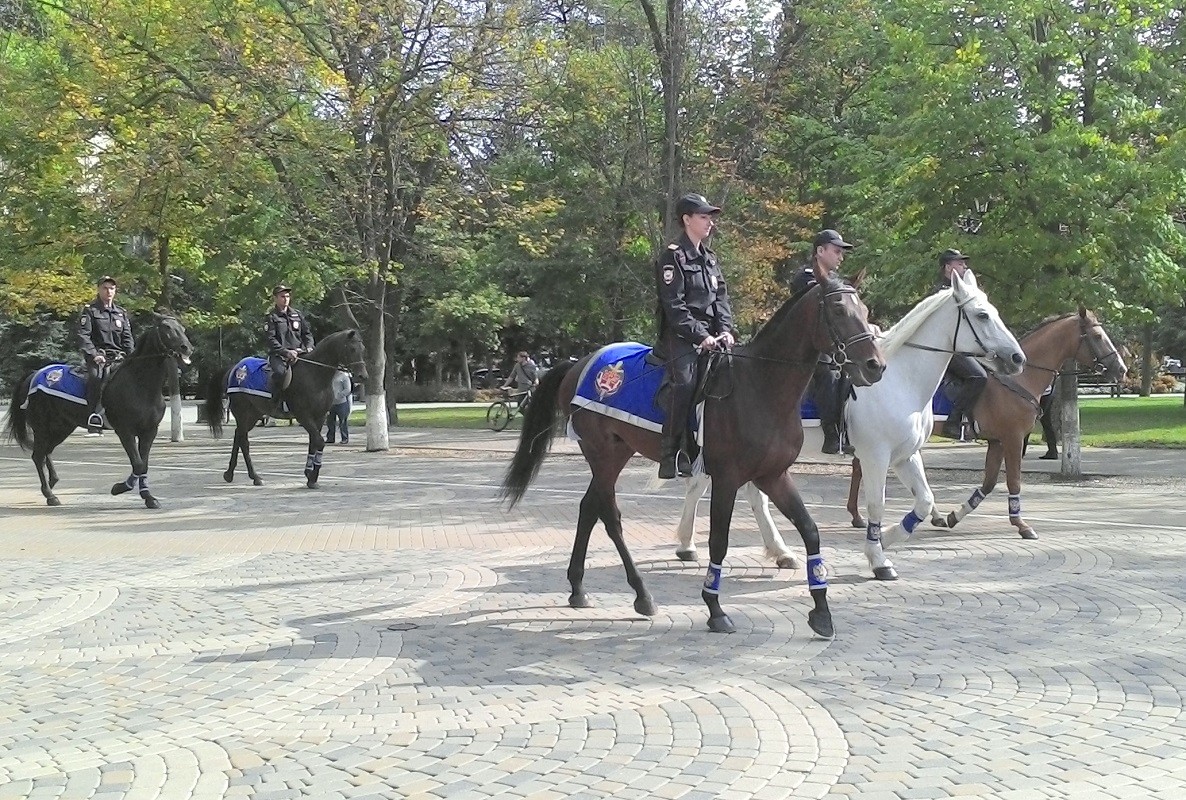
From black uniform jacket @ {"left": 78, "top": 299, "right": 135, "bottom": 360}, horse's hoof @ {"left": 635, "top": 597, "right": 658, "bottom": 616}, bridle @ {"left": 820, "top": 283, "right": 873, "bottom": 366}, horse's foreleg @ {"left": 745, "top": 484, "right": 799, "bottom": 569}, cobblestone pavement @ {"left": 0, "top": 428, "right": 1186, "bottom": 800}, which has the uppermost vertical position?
black uniform jacket @ {"left": 78, "top": 299, "right": 135, "bottom": 360}

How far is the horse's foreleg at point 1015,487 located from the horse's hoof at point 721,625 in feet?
16.3

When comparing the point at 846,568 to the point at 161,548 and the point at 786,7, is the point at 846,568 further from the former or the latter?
the point at 786,7

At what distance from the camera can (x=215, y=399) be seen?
742 inches

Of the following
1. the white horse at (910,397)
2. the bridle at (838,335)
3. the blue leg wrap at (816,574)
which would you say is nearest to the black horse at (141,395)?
the white horse at (910,397)

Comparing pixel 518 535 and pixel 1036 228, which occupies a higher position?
pixel 1036 228

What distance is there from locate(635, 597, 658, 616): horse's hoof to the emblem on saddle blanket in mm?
1558

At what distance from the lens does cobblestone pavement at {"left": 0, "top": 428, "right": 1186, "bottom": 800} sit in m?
4.86

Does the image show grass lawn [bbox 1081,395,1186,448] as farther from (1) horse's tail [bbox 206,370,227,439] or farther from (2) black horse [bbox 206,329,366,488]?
(1) horse's tail [bbox 206,370,227,439]

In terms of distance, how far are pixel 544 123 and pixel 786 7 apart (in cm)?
626

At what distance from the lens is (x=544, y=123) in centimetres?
2292

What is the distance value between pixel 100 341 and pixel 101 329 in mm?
180

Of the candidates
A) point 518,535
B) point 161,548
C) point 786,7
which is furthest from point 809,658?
point 786,7

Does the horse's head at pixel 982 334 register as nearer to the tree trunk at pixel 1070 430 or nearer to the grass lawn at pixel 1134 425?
the tree trunk at pixel 1070 430

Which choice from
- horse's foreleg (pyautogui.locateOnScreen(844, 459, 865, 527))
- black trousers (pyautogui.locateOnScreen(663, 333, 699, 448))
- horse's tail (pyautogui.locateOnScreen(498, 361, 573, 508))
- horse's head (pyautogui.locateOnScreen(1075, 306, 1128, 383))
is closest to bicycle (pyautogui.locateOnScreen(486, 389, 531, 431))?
horse's foreleg (pyautogui.locateOnScreen(844, 459, 865, 527))
